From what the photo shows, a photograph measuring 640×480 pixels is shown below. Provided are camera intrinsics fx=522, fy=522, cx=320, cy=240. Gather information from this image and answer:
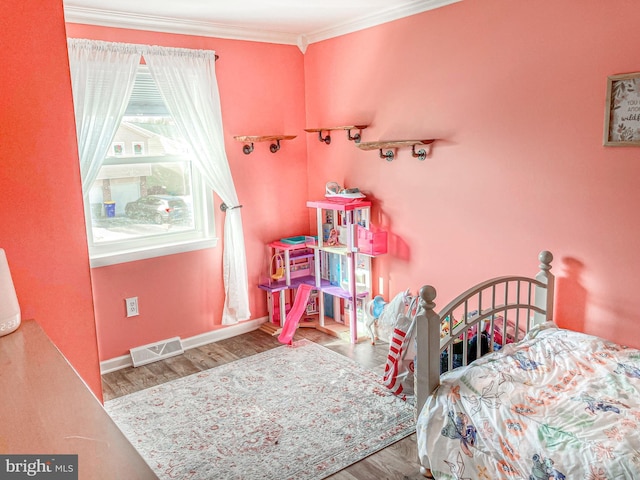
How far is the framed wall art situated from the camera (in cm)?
248

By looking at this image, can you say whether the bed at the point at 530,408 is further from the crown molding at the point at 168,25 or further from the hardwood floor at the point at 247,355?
the crown molding at the point at 168,25

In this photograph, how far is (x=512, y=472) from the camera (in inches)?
78.4

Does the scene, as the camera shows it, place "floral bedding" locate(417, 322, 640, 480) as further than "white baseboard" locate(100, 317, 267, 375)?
No

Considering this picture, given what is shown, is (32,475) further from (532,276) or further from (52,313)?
(532,276)

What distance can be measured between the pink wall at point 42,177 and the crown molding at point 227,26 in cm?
141

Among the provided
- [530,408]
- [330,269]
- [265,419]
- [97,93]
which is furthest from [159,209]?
[530,408]

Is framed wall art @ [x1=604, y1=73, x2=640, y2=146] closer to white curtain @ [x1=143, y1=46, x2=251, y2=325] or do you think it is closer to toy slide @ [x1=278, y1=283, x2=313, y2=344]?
toy slide @ [x1=278, y1=283, x2=313, y2=344]

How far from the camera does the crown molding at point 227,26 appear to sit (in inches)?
132

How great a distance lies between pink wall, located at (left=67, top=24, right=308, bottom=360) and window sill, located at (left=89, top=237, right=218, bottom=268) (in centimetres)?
4

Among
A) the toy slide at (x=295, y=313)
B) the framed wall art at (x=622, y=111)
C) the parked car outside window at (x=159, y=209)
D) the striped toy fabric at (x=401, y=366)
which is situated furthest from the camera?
the toy slide at (x=295, y=313)

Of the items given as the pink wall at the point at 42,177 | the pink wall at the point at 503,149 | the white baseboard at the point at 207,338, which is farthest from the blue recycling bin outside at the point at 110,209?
the pink wall at the point at 503,149

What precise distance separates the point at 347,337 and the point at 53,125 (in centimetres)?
268

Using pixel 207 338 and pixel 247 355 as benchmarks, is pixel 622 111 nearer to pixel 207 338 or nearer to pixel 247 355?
pixel 247 355

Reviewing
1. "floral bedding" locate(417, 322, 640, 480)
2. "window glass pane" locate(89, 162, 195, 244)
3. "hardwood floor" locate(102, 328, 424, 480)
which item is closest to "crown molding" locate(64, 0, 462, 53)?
"window glass pane" locate(89, 162, 195, 244)
